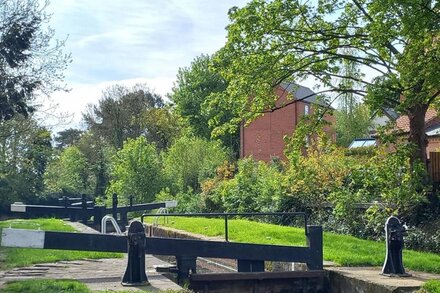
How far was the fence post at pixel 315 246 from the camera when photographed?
9.93 m

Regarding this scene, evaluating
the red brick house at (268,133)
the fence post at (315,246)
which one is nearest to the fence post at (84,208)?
the fence post at (315,246)

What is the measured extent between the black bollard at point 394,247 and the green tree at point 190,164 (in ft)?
80.1

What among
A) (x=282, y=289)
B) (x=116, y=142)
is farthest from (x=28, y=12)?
(x=116, y=142)

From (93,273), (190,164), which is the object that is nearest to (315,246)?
(93,273)

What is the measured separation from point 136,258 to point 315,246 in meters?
3.52

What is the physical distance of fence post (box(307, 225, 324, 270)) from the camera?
9930 mm

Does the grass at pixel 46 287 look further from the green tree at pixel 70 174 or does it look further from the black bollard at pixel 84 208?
the green tree at pixel 70 174

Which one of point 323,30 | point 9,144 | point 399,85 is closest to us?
point 399,85

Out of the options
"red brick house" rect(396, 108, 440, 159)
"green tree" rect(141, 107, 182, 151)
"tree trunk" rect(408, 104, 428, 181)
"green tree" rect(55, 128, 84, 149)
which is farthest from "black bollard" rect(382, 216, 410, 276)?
"green tree" rect(55, 128, 84, 149)

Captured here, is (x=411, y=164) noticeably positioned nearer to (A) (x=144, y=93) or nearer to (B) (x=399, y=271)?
(B) (x=399, y=271)

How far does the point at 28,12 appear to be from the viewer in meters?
17.9

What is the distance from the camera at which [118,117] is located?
56.4 metres

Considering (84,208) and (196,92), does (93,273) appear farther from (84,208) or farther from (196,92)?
(196,92)

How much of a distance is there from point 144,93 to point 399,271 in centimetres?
5498
